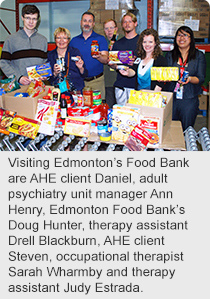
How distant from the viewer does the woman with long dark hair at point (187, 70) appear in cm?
327

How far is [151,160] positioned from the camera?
162 centimetres

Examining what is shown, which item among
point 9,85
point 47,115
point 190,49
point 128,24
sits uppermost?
point 128,24

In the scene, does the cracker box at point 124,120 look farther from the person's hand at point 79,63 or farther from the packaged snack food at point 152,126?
the person's hand at point 79,63

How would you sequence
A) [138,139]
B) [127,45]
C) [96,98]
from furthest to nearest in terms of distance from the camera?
1. [127,45]
2. [96,98]
3. [138,139]

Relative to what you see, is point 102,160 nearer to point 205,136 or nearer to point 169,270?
point 169,270

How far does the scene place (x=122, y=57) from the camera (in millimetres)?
3279

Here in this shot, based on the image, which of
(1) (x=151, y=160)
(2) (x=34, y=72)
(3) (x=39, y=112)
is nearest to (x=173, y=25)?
(2) (x=34, y=72)

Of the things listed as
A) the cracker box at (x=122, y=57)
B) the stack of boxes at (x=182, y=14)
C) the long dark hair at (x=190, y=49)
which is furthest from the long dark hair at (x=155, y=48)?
the stack of boxes at (x=182, y=14)

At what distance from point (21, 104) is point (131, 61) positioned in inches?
49.7

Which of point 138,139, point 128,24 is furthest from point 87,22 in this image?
point 138,139

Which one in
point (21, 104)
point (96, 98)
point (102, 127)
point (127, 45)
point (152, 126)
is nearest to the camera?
point (152, 126)

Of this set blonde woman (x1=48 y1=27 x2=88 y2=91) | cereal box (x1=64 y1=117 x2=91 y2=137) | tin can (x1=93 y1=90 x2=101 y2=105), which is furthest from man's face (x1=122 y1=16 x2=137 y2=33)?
cereal box (x1=64 y1=117 x2=91 y2=137)

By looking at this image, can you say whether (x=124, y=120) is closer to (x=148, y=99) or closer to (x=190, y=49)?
(x=148, y=99)

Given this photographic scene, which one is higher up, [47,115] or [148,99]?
[148,99]
